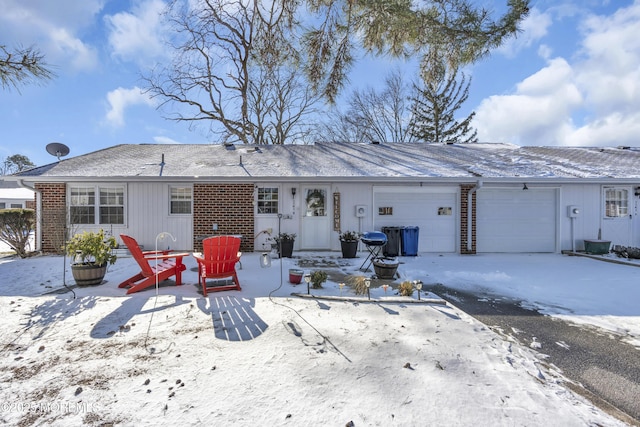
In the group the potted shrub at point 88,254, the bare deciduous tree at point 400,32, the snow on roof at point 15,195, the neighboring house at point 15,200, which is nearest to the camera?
the bare deciduous tree at point 400,32

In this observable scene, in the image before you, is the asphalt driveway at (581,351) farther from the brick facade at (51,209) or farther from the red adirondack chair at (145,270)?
the brick facade at (51,209)

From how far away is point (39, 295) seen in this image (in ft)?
15.6

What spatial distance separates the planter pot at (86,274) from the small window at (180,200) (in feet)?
12.9

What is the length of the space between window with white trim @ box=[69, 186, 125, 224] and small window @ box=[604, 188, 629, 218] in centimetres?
1549

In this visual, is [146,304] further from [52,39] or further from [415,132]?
[415,132]

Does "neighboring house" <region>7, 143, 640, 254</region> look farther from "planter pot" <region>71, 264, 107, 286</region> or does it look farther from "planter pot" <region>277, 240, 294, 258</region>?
"planter pot" <region>71, 264, 107, 286</region>

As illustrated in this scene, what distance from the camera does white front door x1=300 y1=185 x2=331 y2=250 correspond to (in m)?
9.06

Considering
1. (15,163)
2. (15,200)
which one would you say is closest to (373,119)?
(15,200)

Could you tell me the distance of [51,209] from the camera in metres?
8.59

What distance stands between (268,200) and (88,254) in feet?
15.9

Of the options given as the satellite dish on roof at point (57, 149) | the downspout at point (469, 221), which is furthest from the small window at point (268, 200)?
the satellite dish on roof at point (57, 149)

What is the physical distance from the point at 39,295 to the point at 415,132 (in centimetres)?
2369

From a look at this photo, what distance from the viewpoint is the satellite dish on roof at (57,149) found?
937 cm

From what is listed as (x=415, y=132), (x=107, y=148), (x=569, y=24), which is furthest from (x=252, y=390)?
(x=415, y=132)
